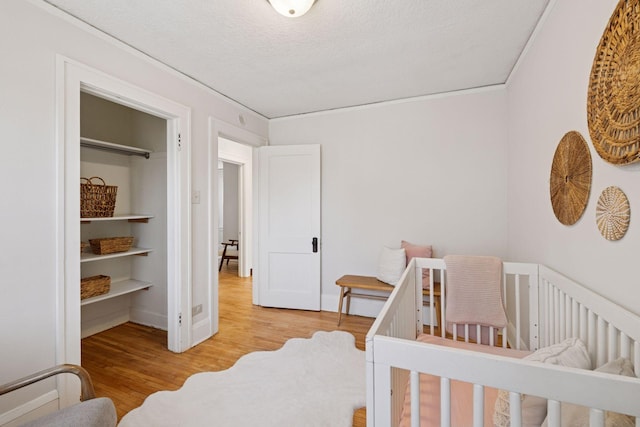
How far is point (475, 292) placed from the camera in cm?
185

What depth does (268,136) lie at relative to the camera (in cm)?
374

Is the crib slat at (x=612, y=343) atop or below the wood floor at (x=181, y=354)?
atop

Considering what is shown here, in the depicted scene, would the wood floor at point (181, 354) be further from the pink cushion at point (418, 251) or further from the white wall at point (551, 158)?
the white wall at point (551, 158)

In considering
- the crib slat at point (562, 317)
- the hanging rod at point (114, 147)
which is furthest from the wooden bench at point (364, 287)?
the hanging rod at point (114, 147)

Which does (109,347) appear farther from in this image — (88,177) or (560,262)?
(560,262)

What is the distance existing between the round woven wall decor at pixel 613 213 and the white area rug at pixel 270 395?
156 cm

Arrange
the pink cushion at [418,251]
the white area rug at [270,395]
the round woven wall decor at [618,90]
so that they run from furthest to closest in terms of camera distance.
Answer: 1. the pink cushion at [418,251]
2. the white area rug at [270,395]
3. the round woven wall decor at [618,90]

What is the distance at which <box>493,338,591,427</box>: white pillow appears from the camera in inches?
32.7

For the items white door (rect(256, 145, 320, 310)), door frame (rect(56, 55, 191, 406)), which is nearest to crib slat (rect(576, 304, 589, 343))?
white door (rect(256, 145, 320, 310))

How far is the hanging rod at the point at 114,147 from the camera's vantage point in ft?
7.90

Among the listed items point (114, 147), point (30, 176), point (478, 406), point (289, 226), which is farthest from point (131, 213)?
point (478, 406)

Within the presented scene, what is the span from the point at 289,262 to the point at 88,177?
2221 mm

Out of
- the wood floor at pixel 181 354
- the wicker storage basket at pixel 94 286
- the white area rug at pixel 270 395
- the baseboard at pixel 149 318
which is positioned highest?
the wicker storage basket at pixel 94 286

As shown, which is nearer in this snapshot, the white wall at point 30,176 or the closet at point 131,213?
the white wall at point 30,176
